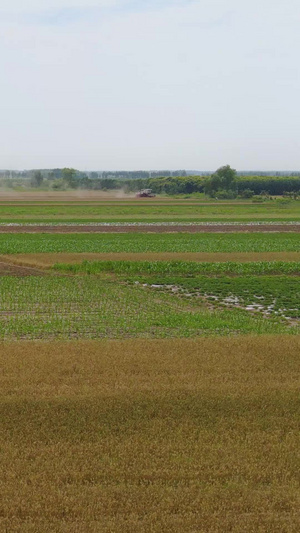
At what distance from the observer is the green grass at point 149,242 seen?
37250mm

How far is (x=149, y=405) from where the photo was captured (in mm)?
12203

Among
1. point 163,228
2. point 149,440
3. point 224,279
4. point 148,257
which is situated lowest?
point 149,440

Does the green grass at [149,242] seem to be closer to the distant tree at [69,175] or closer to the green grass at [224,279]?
the green grass at [224,279]

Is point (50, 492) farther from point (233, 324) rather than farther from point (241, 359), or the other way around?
point (233, 324)

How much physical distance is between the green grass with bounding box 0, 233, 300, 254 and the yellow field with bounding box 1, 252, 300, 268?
4.70 feet

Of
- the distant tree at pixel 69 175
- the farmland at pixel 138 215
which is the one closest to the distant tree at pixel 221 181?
the farmland at pixel 138 215

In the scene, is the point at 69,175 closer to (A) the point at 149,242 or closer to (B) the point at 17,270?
(A) the point at 149,242

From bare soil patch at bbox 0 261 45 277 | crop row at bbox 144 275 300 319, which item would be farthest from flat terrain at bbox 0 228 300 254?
crop row at bbox 144 275 300 319

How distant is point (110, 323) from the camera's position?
19.7m

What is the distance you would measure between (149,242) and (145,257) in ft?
21.2


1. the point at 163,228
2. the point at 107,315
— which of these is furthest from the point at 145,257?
the point at 163,228

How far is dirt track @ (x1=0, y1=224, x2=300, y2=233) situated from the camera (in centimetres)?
4841

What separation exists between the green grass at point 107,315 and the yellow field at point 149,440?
250 centimetres

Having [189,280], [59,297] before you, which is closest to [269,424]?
[59,297]
